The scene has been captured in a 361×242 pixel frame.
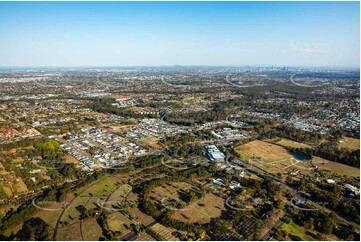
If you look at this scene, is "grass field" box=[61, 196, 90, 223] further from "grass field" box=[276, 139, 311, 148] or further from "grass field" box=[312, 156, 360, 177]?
"grass field" box=[276, 139, 311, 148]

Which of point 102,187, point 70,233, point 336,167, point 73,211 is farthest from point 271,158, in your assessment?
point 70,233

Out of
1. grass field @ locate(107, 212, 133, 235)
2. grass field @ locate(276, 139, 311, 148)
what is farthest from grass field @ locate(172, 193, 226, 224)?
grass field @ locate(276, 139, 311, 148)

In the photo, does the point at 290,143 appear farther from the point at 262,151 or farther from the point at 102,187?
the point at 102,187

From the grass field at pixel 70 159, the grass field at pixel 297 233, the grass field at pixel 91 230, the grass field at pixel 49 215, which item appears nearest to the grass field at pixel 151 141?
the grass field at pixel 70 159

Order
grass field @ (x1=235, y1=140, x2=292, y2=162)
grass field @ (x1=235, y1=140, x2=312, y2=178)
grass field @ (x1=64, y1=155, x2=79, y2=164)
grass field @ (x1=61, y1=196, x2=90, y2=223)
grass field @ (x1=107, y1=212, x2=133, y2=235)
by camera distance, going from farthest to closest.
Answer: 1. grass field @ (x1=235, y1=140, x2=292, y2=162)
2. grass field @ (x1=64, y1=155, x2=79, y2=164)
3. grass field @ (x1=235, y1=140, x2=312, y2=178)
4. grass field @ (x1=61, y1=196, x2=90, y2=223)
5. grass field @ (x1=107, y1=212, x2=133, y2=235)

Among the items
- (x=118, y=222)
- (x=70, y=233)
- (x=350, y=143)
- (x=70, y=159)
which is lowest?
(x=350, y=143)

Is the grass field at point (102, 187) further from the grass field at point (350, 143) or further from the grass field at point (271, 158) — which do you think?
the grass field at point (350, 143)
